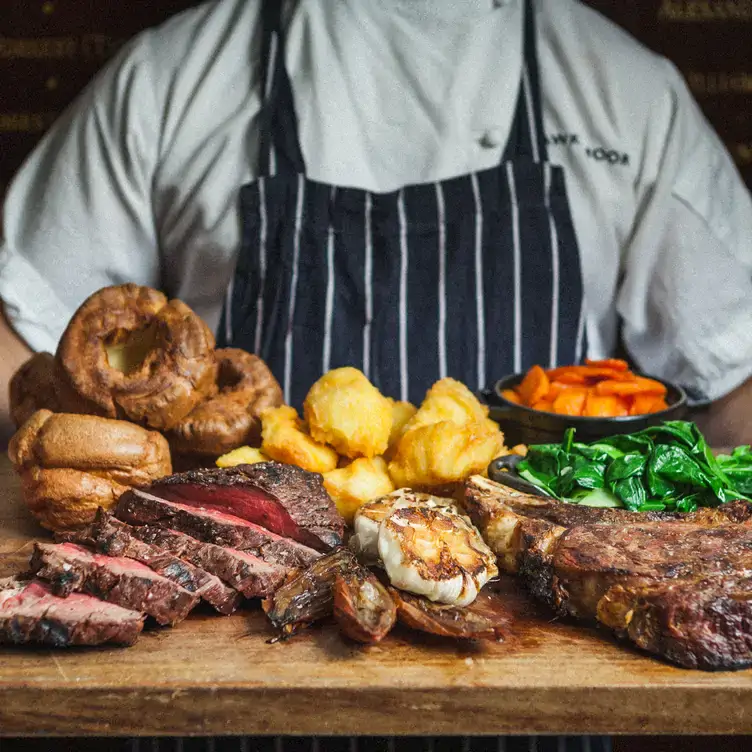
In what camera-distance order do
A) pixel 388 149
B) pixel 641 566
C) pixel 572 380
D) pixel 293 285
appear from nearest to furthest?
1. pixel 641 566
2. pixel 572 380
3. pixel 293 285
4. pixel 388 149

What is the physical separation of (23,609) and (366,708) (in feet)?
1.81

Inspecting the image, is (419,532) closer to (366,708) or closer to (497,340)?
(366,708)

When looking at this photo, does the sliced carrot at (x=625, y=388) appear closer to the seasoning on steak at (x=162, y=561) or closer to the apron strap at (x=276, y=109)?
the seasoning on steak at (x=162, y=561)

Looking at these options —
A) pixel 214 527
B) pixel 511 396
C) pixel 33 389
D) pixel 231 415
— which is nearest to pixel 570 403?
pixel 511 396

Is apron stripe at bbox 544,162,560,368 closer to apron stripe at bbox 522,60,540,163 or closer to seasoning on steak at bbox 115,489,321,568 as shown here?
apron stripe at bbox 522,60,540,163

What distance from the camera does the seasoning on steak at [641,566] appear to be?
4.07 ft


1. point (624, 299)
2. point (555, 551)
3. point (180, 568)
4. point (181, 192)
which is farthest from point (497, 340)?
point (180, 568)

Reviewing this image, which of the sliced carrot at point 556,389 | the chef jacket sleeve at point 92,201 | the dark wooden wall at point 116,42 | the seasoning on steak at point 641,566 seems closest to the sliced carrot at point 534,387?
the sliced carrot at point 556,389

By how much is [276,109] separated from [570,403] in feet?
4.56

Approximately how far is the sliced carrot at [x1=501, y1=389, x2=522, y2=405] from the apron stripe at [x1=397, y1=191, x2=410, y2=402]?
569 mm

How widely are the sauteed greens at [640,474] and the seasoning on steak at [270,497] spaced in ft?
1.49

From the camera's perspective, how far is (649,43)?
3340 millimetres

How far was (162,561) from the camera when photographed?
4.68 feet

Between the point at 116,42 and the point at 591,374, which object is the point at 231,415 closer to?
the point at 591,374
